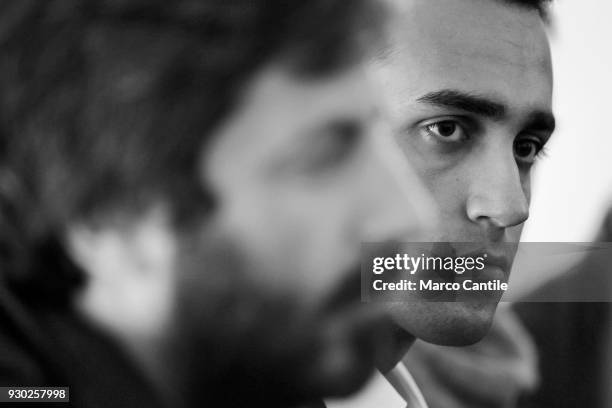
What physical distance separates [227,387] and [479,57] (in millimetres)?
727

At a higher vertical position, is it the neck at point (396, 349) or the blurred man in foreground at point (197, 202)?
the blurred man in foreground at point (197, 202)

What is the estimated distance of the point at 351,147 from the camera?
3.61 feet

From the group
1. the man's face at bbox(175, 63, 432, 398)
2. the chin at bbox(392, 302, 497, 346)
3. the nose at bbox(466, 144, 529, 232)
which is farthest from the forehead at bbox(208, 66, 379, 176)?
the chin at bbox(392, 302, 497, 346)

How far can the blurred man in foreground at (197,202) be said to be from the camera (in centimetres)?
109

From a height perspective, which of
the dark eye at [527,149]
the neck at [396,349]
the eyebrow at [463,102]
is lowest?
the neck at [396,349]

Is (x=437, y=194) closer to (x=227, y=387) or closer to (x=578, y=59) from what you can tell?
(x=578, y=59)

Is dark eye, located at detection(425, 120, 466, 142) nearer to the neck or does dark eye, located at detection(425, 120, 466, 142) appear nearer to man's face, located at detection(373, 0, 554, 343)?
man's face, located at detection(373, 0, 554, 343)

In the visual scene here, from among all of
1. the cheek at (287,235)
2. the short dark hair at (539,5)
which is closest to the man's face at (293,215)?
the cheek at (287,235)

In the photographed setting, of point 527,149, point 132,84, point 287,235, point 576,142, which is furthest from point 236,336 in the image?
point 576,142

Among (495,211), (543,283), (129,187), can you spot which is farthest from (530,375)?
(129,187)

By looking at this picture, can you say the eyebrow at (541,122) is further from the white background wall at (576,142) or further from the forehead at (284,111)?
the forehead at (284,111)

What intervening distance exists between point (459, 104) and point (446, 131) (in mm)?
53

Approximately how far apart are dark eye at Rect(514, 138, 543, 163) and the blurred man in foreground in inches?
7.8

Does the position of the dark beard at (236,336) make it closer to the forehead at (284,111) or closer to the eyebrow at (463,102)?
the forehead at (284,111)
